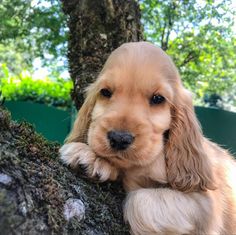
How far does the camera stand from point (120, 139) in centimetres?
245

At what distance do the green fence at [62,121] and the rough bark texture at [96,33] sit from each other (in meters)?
3.22

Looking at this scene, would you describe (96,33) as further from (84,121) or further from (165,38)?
(165,38)

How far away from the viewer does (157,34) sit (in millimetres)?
10430

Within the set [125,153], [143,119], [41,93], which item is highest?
[143,119]

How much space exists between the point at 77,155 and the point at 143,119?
443 millimetres

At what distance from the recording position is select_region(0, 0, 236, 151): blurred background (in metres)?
8.57

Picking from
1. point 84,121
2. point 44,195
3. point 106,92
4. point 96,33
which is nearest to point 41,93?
point 96,33

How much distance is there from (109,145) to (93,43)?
2904mm

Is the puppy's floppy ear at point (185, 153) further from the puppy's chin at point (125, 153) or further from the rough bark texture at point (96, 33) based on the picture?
the rough bark texture at point (96, 33)

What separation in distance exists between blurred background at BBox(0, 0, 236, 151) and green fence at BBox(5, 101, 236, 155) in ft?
0.17

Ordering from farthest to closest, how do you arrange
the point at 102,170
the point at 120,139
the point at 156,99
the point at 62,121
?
the point at 62,121 → the point at 156,99 → the point at 102,170 → the point at 120,139

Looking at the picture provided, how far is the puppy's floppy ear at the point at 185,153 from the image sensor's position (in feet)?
9.20

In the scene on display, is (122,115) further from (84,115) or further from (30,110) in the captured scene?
(30,110)

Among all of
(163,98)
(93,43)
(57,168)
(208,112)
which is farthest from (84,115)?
(208,112)
